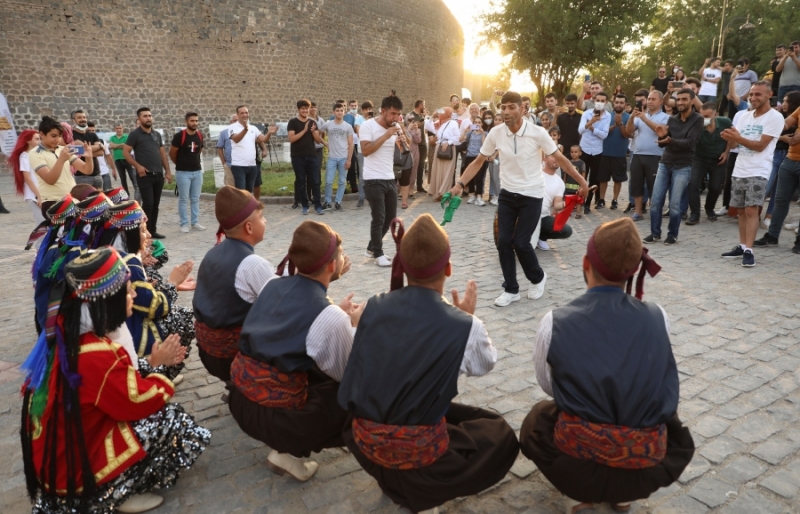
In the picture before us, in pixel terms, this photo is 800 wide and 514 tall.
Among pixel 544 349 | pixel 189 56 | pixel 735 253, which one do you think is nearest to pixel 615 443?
pixel 544 349

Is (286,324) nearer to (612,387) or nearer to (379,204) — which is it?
(612,387)

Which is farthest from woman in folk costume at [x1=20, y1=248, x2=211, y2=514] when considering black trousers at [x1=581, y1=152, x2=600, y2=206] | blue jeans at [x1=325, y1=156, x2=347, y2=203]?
black trousers at [x1=581, y1=152, x2=600, y2=206]

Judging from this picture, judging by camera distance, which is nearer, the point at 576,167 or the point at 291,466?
the point at 291,466

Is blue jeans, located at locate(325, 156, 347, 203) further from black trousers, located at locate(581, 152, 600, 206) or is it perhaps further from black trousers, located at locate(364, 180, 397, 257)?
black trousers, located at locate(581, 152, 600, 206)

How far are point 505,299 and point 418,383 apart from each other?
3.57m

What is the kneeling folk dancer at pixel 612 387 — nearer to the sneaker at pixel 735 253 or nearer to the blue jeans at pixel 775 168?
the sneaker at pixel 735 253

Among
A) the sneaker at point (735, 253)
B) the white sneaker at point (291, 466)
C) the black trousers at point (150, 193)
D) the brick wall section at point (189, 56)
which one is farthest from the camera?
the brick wall section at point (189, 56)

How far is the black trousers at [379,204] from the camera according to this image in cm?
726

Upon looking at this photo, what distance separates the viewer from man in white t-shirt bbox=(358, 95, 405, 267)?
719cm

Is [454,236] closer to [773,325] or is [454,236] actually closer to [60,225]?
[773,325]

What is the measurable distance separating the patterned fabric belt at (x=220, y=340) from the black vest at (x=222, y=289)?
45 mm

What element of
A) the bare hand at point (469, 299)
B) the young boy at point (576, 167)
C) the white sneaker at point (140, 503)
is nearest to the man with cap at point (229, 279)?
the white sneaker at point (140, 503)

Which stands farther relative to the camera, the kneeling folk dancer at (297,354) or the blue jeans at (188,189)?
the blue jeans at (188,189)

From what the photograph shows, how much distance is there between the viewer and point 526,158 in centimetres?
544
